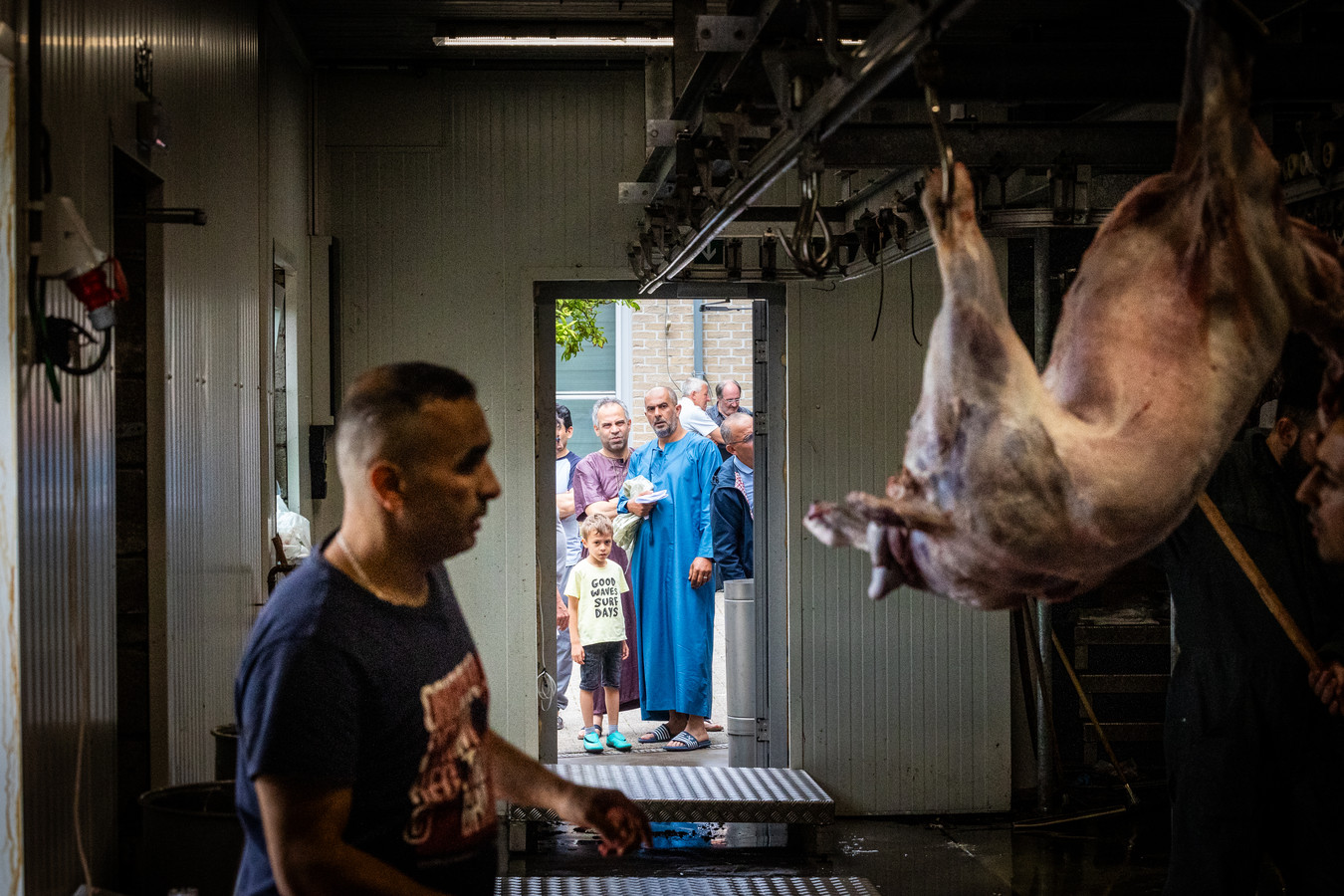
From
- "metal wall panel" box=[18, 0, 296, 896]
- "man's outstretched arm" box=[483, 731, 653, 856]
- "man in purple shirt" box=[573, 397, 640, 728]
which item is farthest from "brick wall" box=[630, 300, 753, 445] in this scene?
"man's outstretched arm" box=[483, 731, 653, 856]

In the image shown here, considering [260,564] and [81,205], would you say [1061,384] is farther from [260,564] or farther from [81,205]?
[260,564]

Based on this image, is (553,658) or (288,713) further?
(553,658)

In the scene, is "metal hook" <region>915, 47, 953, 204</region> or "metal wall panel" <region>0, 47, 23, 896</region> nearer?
"metal hook" <region>915, 47, 953, 204</region>

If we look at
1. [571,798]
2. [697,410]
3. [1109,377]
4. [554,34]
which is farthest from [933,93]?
[697,410]

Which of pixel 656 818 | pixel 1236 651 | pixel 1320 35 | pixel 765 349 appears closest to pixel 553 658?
pixel 656 818

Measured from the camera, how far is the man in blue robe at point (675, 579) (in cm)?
718

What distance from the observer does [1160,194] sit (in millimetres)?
1955

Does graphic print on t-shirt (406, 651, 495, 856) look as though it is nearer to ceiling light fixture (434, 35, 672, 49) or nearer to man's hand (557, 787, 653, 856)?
man's hand (557, 787, 653, 856)

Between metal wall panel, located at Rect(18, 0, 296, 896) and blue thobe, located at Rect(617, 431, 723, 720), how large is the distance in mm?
2691

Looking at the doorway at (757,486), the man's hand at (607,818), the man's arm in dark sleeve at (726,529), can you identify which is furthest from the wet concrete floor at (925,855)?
the man's hand at (607,818)

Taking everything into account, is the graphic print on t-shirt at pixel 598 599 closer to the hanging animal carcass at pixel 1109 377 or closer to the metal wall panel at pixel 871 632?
the metal wall panel at pixel 871 632

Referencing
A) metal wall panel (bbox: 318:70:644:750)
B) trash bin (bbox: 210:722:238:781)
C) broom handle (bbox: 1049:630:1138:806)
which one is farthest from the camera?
metal wall panel (bbox: 318:70:644:750)

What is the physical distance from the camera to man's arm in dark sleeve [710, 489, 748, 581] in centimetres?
705

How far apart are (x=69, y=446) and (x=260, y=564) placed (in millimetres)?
1909
